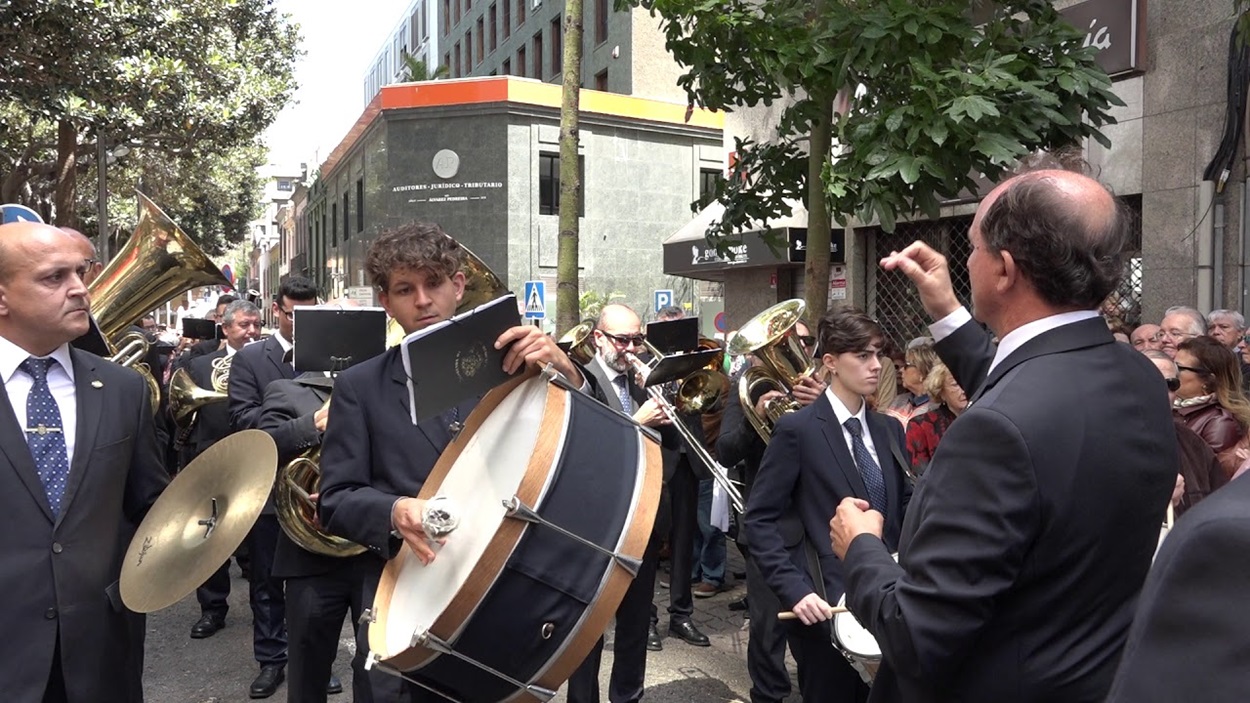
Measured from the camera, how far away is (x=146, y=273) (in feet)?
18.4

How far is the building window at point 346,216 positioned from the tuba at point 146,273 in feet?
103

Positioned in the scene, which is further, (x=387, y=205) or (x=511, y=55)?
(x=511, y=55)

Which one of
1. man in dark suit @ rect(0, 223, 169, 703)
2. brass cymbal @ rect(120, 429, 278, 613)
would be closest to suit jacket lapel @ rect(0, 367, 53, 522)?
man in dark suit @ rect(0, 223, 169, 703)

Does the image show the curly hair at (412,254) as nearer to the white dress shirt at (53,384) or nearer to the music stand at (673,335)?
the white dress shirt at (53,384)

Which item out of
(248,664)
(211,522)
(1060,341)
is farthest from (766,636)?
(248,664)

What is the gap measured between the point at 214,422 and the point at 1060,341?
21.1 feet

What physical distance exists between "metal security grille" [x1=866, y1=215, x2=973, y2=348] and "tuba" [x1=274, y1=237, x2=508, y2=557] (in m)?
6.80

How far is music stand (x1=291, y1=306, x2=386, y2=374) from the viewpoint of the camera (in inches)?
179

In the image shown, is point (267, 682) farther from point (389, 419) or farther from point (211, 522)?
point (389, 419)

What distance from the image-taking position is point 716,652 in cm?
621

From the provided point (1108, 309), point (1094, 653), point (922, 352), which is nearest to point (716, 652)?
Result: point (922, 352)

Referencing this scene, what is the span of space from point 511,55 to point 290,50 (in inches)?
826

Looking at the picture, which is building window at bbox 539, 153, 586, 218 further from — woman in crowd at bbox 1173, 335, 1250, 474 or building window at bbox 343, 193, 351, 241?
woman in crowd at bbox 1173, 335, 1250, 474

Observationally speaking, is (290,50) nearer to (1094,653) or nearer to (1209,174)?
(1209,174)
